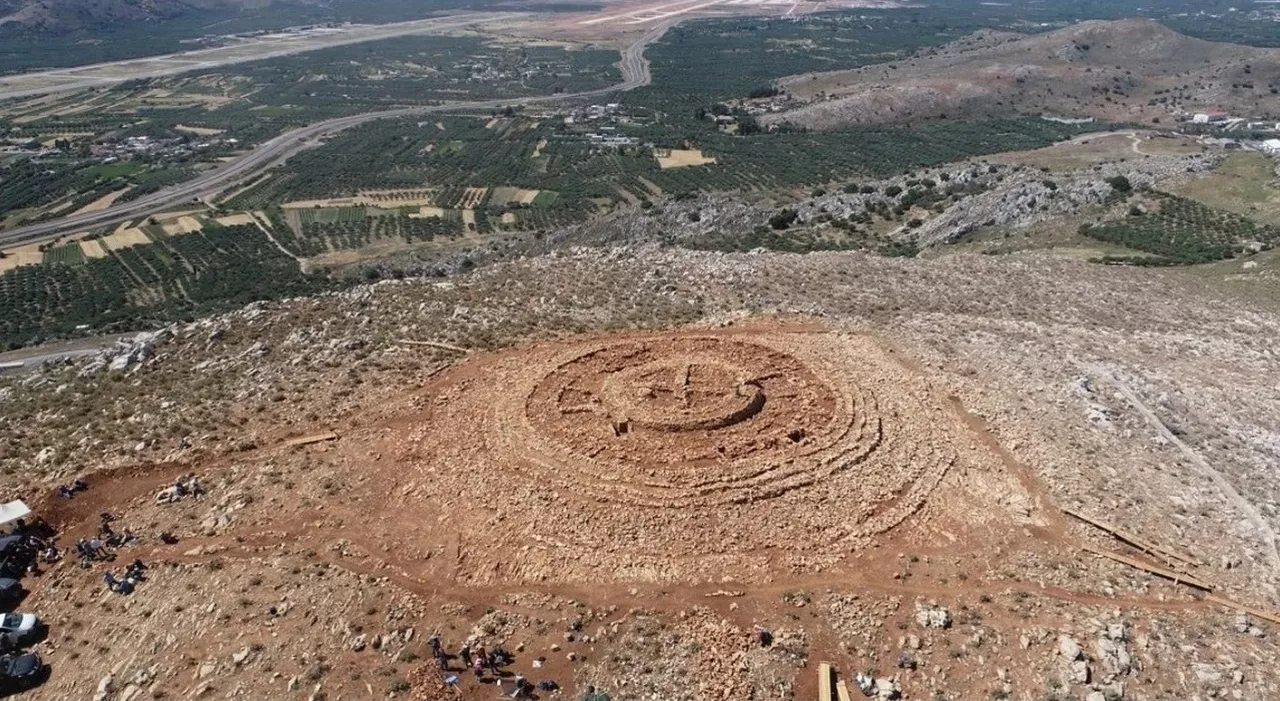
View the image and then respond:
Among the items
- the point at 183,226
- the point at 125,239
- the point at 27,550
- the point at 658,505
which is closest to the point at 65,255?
the point at 125,239

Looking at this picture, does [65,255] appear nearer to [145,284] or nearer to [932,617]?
[145,284]

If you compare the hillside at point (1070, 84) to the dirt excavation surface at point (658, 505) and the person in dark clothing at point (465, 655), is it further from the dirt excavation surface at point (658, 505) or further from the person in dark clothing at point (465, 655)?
the person in dark clothing at point (465, 655)

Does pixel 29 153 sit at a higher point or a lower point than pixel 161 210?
higher

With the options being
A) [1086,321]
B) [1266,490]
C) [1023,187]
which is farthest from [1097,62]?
[1266,490]

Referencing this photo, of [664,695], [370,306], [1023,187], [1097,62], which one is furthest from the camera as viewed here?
[1097,62]

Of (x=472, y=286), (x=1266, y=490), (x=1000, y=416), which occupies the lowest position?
(x=1266, y=490)

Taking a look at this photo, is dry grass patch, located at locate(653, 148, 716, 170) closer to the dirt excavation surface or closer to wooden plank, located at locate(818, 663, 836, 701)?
the dirt excavation surface

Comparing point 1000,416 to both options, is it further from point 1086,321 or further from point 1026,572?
point 1086,321
